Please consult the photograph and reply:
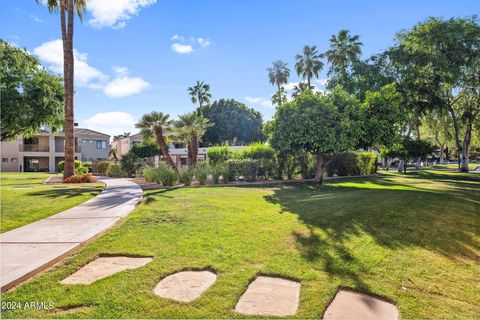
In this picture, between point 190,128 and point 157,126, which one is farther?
point 190,128

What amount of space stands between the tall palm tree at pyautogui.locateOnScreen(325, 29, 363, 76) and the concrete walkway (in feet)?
105

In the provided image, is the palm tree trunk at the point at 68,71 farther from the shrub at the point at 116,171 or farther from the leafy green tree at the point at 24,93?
the shrub at the point at 116,171

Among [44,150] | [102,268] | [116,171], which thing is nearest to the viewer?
[102,268]

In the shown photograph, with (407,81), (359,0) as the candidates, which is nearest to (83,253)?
(359,0)

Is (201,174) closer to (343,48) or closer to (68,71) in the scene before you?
(68,71)

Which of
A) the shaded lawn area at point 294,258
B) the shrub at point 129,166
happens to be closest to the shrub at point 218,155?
the shrub at point 129,166

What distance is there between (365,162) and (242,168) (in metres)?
13.2

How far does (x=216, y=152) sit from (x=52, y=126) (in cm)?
1198

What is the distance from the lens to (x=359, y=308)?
125 inches

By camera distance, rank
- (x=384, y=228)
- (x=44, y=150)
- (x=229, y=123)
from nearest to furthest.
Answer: (x=384, y=228) < (x=44, y=150) < (x=229, y=123)

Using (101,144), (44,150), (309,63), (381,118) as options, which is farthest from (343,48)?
(44,150)

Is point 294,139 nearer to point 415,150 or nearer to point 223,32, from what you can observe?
point 223,32

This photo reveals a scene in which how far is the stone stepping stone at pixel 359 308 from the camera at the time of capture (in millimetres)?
3027

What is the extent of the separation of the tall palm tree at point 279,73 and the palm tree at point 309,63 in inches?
216
